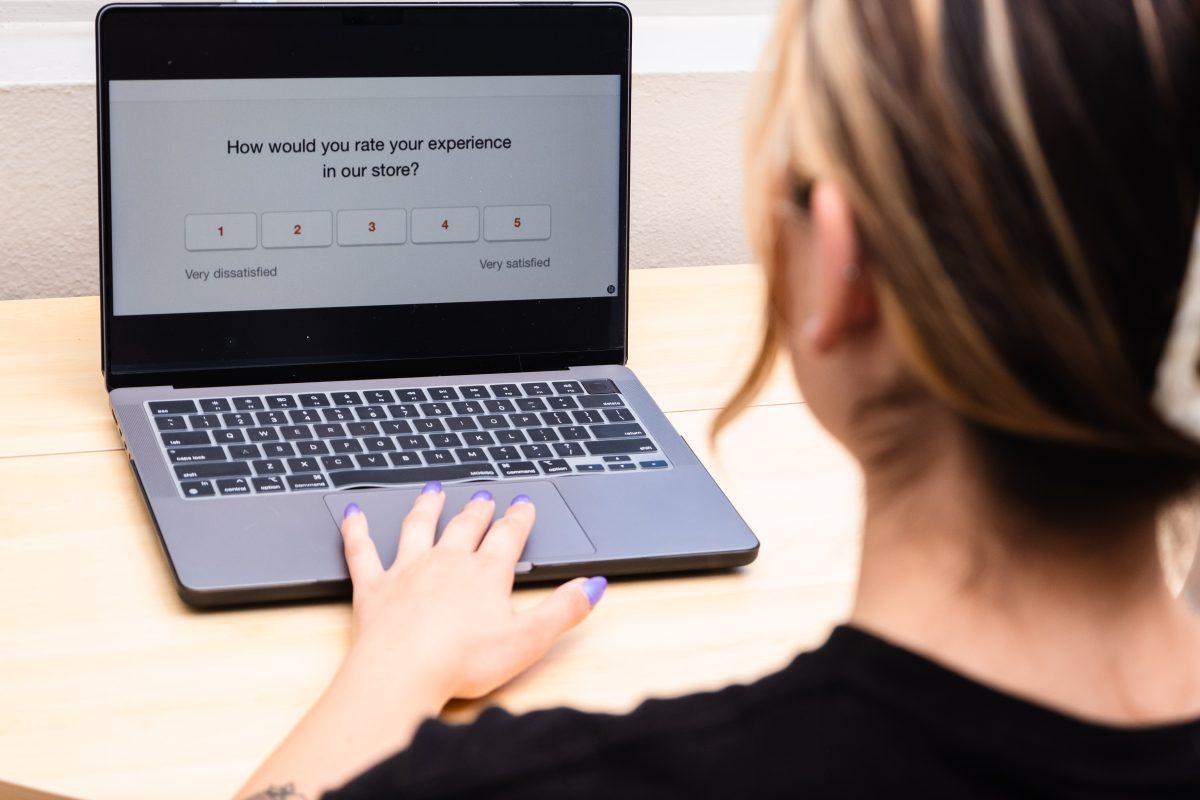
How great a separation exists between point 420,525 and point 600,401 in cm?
23

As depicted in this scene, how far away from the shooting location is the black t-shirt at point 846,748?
42cm

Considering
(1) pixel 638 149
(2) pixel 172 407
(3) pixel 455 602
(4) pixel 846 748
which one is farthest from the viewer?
(1) pixel 638 149

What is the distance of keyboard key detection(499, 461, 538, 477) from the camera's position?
0.85 meters

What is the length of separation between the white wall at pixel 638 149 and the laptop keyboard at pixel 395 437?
337 millimetres

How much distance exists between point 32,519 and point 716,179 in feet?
2.45

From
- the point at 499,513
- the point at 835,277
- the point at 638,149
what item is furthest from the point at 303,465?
the point at 638,149

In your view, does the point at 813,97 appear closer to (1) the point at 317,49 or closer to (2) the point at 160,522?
(2) the point at 160,522

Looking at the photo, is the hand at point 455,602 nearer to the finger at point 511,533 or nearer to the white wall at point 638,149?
the finger at point 511,533

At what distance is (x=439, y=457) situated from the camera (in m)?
0.86

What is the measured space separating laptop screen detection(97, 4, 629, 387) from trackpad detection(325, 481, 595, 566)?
7.7 inches

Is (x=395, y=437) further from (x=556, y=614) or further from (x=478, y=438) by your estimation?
(x=556, y=614)

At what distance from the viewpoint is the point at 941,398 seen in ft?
1.46

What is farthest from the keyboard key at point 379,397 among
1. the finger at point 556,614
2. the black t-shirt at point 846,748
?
the black t-shirt at point 846,748

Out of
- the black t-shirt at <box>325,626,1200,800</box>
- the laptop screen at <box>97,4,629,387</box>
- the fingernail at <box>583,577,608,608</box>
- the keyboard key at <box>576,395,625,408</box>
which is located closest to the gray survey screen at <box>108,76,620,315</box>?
the laptop screen at <box>97,4,629,387</box>
